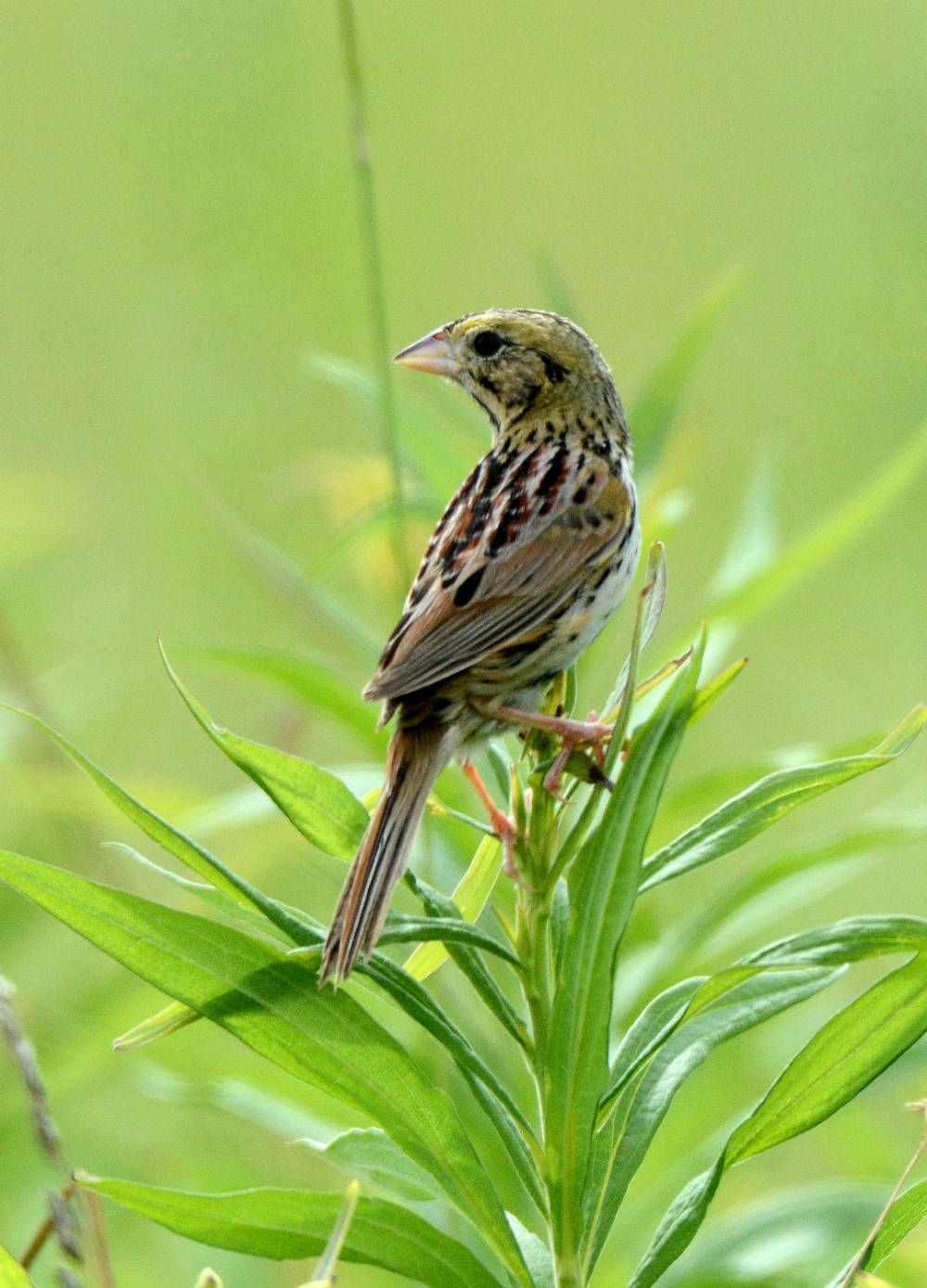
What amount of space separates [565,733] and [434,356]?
1175mm

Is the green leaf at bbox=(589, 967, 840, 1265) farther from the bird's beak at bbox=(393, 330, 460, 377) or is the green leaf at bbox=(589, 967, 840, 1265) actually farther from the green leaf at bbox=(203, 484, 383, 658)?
the bird's beak at bbox=(393, 330, 460, 377)

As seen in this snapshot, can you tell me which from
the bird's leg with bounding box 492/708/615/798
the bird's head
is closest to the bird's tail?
the bird's leg with bounding box 492/708/615/798

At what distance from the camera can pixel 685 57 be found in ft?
30.8

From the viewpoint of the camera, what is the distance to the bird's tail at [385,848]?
1439 mm

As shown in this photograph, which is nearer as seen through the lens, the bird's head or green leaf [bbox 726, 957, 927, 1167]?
green leaf [bbox 726, 957, 927, 1167]

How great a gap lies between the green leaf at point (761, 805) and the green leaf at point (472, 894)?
0.21 m

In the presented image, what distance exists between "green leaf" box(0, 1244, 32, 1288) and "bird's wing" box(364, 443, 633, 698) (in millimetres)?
871

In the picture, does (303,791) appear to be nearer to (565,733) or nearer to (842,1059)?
(565,733)

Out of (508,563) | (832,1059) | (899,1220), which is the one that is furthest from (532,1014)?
(508,563)

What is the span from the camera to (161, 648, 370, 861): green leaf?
146 cm

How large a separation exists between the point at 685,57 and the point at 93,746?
21.1 feet

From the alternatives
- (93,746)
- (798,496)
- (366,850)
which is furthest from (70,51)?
(366,850)

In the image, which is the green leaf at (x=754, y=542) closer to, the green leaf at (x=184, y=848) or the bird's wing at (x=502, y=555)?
the bird's wing at (x=502, y=555)

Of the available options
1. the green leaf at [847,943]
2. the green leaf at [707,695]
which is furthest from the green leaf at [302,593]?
the green leaf at [847,943]
